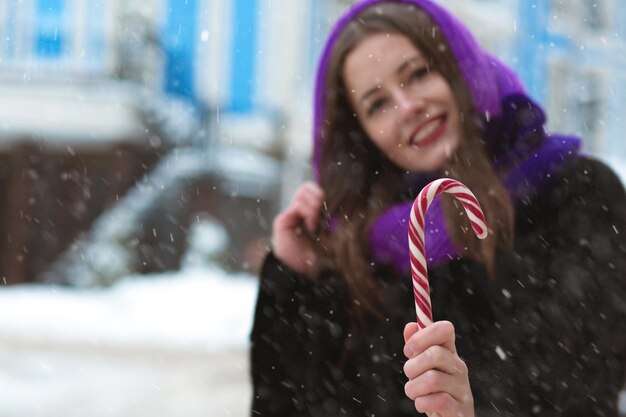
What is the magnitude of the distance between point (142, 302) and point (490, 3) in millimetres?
5585

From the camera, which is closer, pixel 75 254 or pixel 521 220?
pixel 521 220

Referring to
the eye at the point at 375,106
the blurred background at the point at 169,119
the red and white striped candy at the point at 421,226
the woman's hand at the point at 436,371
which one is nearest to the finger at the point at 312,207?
the eye at the point at 375,106

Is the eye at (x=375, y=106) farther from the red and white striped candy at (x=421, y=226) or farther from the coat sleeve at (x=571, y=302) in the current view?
the red and white striped candy at (x=421, y=226)

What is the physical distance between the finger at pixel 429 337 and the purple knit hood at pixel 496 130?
0.66m

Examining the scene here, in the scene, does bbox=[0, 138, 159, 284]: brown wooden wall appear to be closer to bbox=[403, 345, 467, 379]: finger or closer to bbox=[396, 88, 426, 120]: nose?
bbox=[396, 88, 426, 120]: nose

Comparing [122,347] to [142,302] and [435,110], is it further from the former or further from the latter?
[435,110]

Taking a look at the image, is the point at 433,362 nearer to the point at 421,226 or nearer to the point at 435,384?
the point at 435,384

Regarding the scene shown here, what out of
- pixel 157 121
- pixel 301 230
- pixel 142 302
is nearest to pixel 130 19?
pixel 157 121

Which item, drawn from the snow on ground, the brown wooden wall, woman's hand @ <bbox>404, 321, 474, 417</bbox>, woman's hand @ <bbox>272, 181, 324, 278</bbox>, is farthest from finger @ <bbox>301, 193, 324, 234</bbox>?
the brown wooden wall

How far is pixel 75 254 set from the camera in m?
7.61

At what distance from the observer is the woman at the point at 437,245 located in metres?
1.59

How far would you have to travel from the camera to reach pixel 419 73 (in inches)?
67.8

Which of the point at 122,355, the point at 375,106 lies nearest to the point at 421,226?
the point at 375,106

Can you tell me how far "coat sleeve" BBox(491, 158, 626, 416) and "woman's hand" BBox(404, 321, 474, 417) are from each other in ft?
1.78
